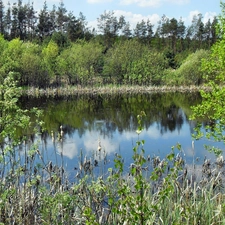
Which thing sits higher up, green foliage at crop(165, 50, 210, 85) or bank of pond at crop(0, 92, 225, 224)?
green foliage at crop(165, 50, 210, 85)

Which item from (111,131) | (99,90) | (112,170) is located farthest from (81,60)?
(112,170)

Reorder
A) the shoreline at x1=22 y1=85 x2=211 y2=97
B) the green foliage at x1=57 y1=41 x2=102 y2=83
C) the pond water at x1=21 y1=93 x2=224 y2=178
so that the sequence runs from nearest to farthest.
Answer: the pond water at x1=21 y1=93 x2=224 y2=178 → the shoreline at x1=22 y1=85 x2=211 y2=97 → the green foliage at x1=57 y1=41 x2=102 y2=83

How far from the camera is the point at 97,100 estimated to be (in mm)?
36469

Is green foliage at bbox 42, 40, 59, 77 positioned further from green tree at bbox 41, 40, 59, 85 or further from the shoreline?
the shoreline

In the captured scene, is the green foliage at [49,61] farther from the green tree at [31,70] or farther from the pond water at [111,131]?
the pond water at [111,131]

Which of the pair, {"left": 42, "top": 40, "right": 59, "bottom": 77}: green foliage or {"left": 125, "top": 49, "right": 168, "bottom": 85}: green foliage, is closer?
{"left": 42, "top": 40, "right": 59, "bottom": 77}: green foliage

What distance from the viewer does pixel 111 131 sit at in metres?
20.5

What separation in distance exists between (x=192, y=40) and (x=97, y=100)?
162ft

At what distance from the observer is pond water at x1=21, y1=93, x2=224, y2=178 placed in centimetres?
1480

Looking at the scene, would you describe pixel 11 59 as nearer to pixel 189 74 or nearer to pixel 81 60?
pixel 81 60

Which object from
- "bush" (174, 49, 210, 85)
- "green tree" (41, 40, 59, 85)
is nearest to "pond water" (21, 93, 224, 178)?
"green tree" (41, 40, 59, 85)

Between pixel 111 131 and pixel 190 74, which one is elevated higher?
pixel 190 74

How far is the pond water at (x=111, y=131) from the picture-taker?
14.8 meters

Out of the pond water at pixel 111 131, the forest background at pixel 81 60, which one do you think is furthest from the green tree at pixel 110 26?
the pond water at pixel 111 131
